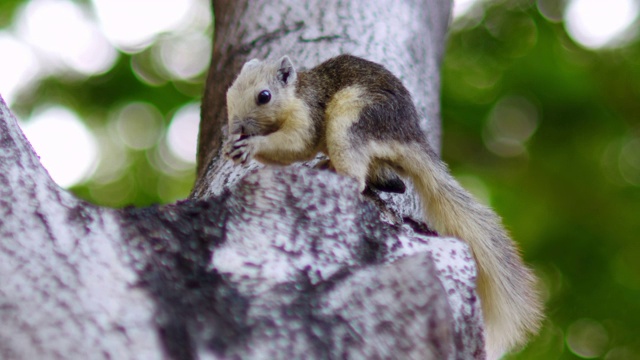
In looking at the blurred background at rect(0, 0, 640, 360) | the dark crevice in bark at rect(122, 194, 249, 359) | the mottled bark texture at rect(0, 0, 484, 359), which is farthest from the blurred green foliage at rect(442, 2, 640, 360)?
the dark crevice in bark at rect(122, 194, 249, 359)

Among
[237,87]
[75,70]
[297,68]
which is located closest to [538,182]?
[297,68]

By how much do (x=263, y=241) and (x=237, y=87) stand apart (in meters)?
1.15

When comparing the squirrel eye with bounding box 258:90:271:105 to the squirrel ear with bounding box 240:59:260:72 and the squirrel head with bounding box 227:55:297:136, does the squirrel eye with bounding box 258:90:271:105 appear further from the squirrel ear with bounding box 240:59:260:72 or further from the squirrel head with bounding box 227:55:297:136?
the squirrel ear with bounding box 240:59:260:72

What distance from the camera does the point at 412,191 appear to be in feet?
8.79

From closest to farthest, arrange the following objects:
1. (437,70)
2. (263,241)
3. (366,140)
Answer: (263,241), (366,140), (437,70)

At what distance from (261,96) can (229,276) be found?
4.00ft

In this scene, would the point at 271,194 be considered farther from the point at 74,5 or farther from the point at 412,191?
the point at 74,5

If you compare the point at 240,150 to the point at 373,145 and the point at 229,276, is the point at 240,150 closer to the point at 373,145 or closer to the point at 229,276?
the point at 373,145

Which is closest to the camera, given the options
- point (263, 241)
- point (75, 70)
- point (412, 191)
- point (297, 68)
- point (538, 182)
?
point (263, 241)

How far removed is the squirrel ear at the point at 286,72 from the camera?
2826 millimetres

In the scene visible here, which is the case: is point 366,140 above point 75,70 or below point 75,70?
below

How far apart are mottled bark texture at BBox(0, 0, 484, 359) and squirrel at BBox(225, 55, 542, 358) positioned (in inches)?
17.1

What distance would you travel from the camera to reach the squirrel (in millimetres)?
2379

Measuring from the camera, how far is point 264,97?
2830 mm
